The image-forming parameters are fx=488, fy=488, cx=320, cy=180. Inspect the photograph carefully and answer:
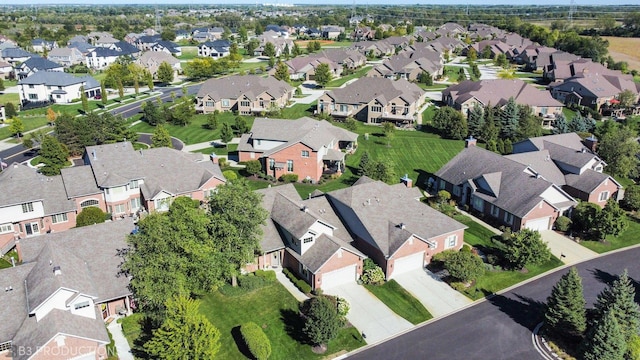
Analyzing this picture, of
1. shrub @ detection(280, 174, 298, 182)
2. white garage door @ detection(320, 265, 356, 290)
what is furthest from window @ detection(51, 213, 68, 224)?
white garage door @ detection(320, 265, 356, 290)

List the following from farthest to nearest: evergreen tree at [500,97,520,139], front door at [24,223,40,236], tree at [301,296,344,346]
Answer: evergreen tree at [500,97,520,139] < front door at [24,223,40,236] < tree at [301,296,344,346]

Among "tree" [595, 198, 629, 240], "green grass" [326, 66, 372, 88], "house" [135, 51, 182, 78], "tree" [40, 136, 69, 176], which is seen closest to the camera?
"tree" [595, 198, 629, 240]

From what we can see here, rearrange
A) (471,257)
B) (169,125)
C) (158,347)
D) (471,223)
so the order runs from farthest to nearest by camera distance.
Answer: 1. (169,125)
2. (471,223)
3. (471,257)
4. (158,347)

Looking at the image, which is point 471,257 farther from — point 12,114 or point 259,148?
point 12,114

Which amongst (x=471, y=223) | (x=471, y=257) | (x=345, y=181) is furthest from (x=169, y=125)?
(x=471, y=257)

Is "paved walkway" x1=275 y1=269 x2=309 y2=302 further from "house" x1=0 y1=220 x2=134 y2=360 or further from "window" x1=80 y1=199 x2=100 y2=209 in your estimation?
"window" x1=80 y1=199 x2=100 y2=209

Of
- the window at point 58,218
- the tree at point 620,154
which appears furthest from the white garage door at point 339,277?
the tree at point 620,154

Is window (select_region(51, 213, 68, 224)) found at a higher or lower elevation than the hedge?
higher
